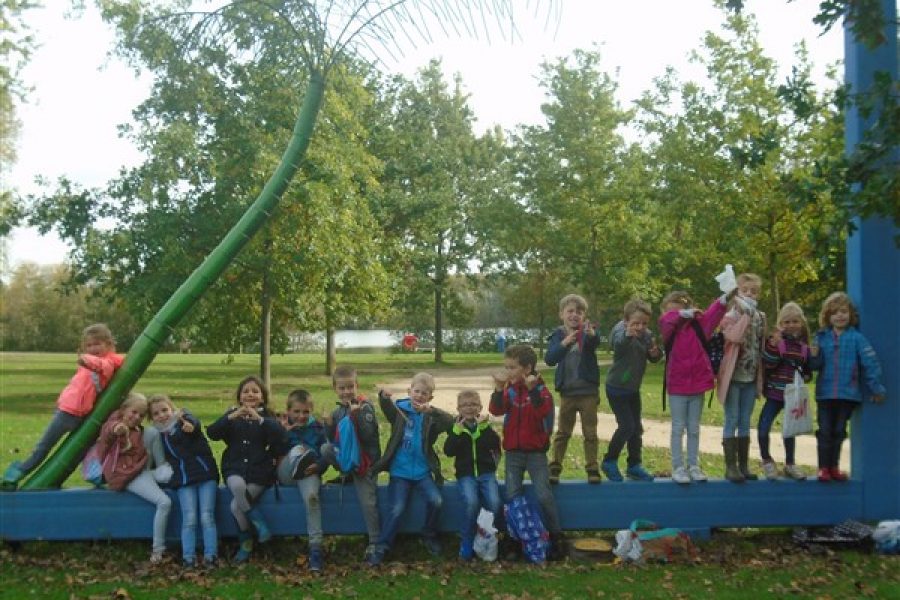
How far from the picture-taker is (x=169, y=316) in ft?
23.5

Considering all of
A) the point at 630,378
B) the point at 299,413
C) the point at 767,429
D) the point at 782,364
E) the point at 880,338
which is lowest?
the point at 767,429

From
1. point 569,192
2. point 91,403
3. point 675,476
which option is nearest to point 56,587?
point 91,403

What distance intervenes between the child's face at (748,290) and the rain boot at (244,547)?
4116mm

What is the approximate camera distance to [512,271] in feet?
131

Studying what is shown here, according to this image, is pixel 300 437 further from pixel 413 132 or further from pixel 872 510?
pixel 413 132

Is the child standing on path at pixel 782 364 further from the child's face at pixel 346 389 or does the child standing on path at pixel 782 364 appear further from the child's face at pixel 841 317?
the child's face at pixel 346 389

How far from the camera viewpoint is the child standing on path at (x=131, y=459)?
6.69m

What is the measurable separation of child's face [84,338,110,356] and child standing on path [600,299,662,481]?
3892 millimetres

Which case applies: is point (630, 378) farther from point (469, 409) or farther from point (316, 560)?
point (316, 560)

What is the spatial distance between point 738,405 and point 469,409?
2.13 m

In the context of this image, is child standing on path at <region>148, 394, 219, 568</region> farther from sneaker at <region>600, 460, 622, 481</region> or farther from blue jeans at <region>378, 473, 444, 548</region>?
sneaker at <region>600, 460, 622, 481</region>

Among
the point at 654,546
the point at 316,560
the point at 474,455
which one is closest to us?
the point at 316,560

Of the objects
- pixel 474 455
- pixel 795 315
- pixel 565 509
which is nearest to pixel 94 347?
pixel 474 455

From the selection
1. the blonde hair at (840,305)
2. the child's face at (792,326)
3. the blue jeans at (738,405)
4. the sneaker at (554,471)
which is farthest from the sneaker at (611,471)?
the blonde hair at (840,305)
